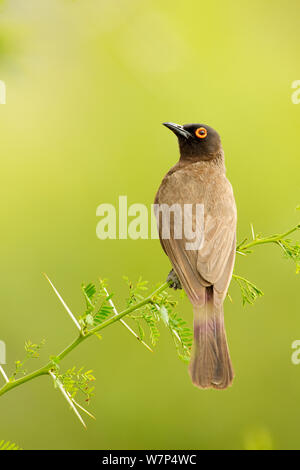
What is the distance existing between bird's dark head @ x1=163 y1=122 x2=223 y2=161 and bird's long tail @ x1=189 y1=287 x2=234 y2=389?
1.69 metres

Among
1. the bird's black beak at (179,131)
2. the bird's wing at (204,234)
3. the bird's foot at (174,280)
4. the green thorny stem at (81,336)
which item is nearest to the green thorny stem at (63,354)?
the green thorny stem at (81,336)

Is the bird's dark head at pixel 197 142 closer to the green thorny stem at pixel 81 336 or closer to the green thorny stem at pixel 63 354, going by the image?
the green thorny stem at pixel 81 336

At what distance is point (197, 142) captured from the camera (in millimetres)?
5211

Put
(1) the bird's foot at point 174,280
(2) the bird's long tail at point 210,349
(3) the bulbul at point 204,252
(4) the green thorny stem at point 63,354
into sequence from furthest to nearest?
(1) the bird's foot at point 174,280 → (3) the bulbul at point 204,252 → (2) the bird's long tail at point 210,349 → (4) the green thorny stem at point 63,354

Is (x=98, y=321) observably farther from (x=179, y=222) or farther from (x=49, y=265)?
(x=49, y=265)

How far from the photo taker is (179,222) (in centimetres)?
423

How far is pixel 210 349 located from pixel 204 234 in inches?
31.2

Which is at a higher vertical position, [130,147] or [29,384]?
[130,147]

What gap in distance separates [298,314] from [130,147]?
8.84 feet

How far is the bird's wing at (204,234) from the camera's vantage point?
3.81 meters

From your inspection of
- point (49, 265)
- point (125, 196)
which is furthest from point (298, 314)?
point (49, 265)

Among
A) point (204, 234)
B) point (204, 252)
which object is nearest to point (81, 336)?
point (204, 252)

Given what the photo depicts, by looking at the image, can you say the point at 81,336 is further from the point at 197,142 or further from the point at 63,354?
the point at 197,142

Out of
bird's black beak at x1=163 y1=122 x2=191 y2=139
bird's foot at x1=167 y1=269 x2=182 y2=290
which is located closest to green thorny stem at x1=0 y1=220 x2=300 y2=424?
bird's foot at x1=167 y1=269 x2=182 y2=290
